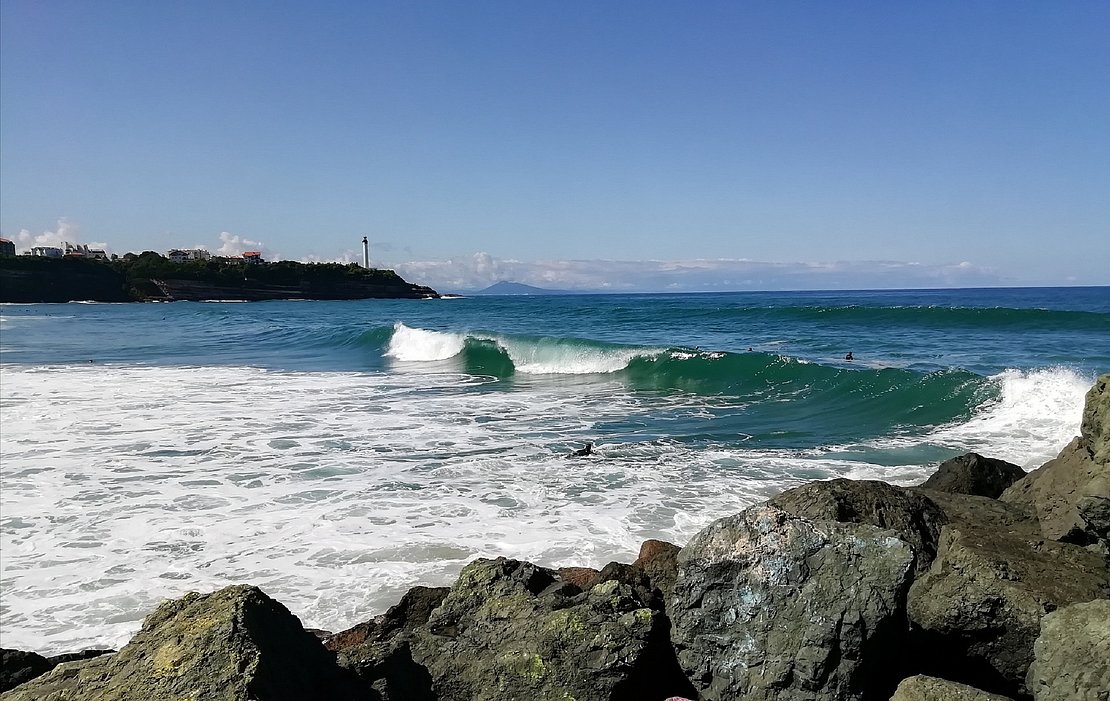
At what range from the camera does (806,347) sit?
1040 inches

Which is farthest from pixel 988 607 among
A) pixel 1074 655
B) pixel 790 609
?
pixel 790 609

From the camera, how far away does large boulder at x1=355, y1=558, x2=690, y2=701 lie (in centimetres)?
353

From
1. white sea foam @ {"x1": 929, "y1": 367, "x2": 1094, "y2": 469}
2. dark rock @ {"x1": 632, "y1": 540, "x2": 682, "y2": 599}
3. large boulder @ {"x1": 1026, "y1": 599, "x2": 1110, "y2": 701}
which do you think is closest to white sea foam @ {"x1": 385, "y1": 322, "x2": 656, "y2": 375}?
white sea foam @ {"x1": 929, "y1": 367, "x2": 1094, "y2": 469}

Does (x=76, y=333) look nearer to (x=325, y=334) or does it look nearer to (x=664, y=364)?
(x=325, y=334)

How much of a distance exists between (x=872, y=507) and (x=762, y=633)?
1.65m

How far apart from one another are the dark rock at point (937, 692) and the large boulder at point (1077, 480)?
63.6 inches

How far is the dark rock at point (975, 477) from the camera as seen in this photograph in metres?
6.34

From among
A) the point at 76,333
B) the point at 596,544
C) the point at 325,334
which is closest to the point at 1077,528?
the point at 596,544

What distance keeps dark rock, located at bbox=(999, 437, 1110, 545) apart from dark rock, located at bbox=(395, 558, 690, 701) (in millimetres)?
2319

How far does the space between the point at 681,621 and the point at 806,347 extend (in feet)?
79.5

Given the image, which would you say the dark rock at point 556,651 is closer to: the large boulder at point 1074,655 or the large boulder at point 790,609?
the large boulder at point 790,609

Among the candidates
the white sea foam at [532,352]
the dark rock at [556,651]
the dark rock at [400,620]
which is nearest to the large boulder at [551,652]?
the dark rock at [556,651]

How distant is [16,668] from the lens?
11.9ft

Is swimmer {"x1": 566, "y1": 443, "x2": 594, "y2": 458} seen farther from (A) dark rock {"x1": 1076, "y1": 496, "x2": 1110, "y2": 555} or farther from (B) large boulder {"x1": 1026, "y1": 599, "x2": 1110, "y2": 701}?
(B) large boulder {"x1": 1026, "y1": 599, "x2": 1110, "y2": 701}
